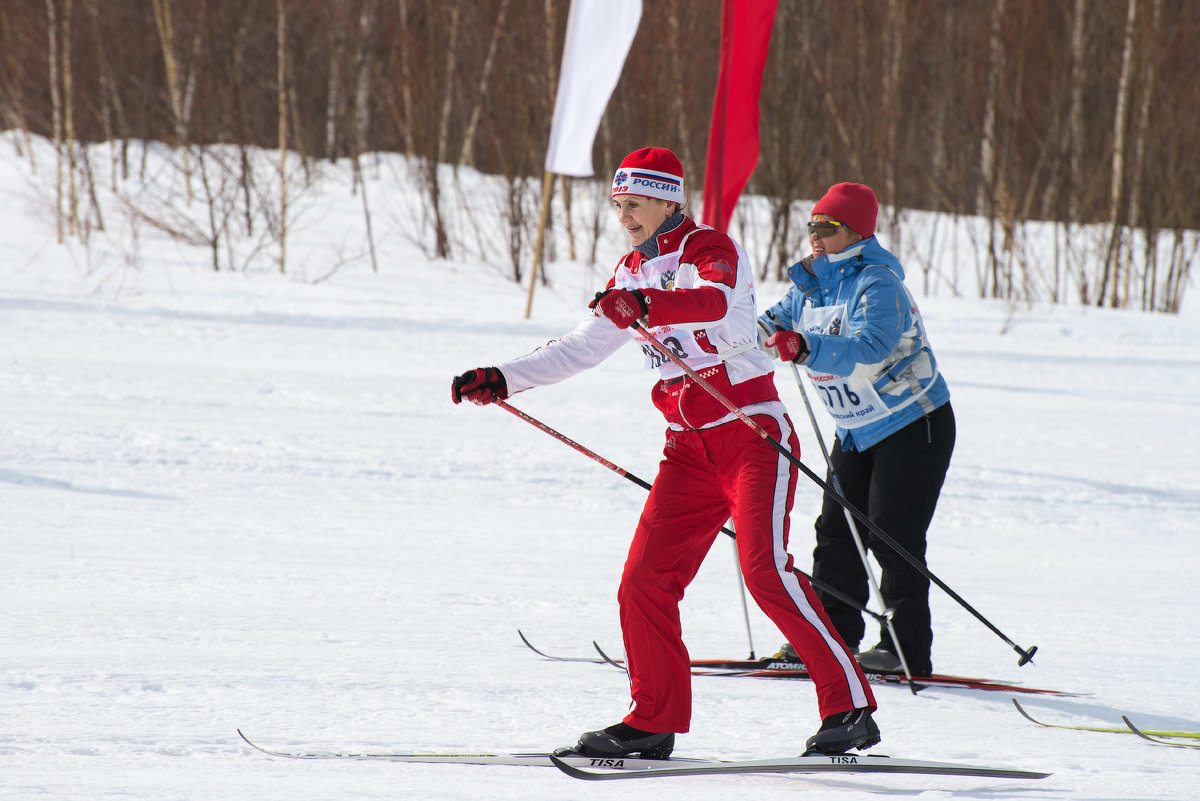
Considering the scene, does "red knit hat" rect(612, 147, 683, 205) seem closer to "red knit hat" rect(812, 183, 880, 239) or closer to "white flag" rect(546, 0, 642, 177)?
"red knit hat" rect(812, 183, 880, 239)

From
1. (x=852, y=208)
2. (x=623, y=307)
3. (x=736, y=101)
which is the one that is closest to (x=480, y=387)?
(x=623, y=307)

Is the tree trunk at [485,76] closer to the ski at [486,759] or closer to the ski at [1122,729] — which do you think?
the ski at [1122,729]

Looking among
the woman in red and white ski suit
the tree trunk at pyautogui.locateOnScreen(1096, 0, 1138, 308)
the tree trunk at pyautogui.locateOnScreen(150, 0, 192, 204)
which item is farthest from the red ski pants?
the tree trunk at pyautogui.locateOnScreen(150, 0, 192, 204)

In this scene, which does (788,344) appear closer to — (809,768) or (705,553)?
(705,553)

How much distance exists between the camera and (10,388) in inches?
285

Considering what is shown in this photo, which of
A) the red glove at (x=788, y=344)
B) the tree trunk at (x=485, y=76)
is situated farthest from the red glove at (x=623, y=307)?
the tree trunk at (x=485, y=76)

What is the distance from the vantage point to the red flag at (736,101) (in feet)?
23.4

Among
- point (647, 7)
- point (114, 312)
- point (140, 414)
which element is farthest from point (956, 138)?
point (140, 414)

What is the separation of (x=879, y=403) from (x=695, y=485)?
1.01 metres

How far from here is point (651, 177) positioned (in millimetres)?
2812

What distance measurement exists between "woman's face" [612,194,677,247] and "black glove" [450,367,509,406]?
0.50m

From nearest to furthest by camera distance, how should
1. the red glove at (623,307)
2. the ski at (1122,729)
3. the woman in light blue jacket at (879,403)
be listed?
the red glove at (623,307)
the ski at (1122,729)
the woman in light blue jacket at (879,403)

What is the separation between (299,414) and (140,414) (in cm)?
97

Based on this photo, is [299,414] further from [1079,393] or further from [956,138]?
[956,138]
